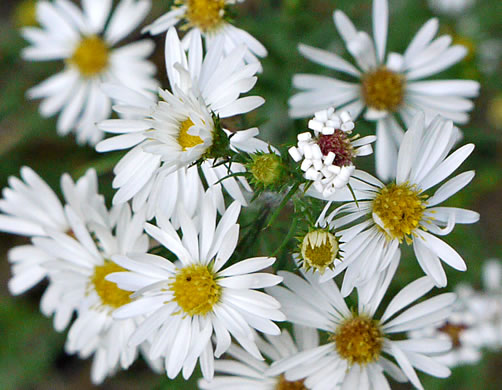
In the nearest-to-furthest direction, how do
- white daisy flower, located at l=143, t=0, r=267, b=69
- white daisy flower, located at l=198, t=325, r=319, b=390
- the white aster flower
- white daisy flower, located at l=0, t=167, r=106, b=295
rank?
the white aster flower → white daisy flower, located at l=198, t=325, r=319, b=390 → white daisy flower, located at l=143, t=0, r=267, b=69 → white daisy flower, located at l=0, t=167, r=106, b=295

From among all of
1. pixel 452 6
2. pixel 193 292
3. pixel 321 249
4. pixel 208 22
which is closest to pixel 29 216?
pixel 193 292

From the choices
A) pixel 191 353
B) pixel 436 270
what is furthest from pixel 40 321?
pixel 436 270

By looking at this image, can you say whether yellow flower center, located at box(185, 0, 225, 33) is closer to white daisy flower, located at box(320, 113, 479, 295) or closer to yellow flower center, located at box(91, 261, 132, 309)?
white daisy flower, located at box(320, 113, 479, 295)

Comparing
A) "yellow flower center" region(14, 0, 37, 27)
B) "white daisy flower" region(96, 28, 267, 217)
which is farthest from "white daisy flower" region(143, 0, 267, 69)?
"yellow flower center" region(14, 0, 37, 27)

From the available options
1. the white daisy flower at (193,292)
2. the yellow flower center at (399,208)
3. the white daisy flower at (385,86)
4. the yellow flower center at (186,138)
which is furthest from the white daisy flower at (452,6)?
the white daisy flower at (193,292)

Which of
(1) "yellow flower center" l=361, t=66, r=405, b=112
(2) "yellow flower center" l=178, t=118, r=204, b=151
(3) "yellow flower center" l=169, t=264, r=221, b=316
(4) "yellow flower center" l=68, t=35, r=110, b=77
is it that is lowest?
(3) "yellow flower center" l=169, t=264, r=221, b=316
